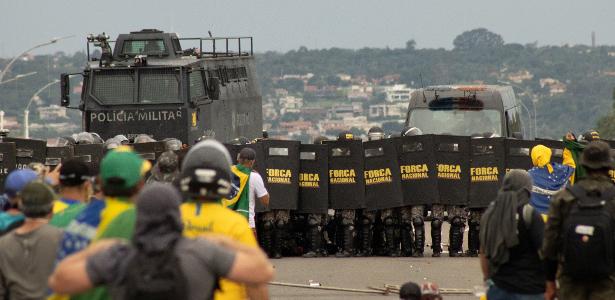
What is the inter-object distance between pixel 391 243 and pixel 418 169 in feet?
3.60

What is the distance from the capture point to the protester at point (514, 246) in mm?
11453

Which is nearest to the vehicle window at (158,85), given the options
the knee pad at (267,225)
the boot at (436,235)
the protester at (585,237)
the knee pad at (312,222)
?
the knee pad at (312,222)

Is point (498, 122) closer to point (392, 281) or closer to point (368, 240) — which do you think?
point (368, 240)

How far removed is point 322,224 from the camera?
23.8 m

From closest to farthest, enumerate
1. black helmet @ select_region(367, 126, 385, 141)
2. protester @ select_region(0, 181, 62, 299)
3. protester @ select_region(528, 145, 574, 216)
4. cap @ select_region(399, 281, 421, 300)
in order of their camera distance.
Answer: protester @ select_region(0, 181, 62, 299), cap @ select_region(399, 281, 421, 300), protester @ select_region(528, 145, 574, 216), black helmet @ select_region(367, 126, 385, 141)

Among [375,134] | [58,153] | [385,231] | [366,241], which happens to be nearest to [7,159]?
[58,153]

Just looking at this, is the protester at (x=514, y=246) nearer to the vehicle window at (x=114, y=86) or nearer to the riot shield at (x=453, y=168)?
the riot shield at (x=453, y=168)

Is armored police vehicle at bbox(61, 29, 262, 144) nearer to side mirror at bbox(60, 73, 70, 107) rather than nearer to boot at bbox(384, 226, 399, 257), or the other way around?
side mirror at bbox(60, 73, 70, 107)

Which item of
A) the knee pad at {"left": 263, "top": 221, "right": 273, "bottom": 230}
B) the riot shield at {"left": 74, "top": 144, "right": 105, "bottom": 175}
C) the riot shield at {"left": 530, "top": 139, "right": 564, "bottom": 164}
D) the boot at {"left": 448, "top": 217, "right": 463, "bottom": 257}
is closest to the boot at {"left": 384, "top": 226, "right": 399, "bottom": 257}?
the boot at {"left": 448, "top": 217, "right": 463, "bottom": 257}

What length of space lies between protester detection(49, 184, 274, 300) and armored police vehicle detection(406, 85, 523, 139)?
21.9m

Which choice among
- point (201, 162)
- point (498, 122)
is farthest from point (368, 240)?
point (201, 162)

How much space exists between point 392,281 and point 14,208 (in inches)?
347

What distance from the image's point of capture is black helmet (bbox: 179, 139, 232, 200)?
30.2 feet

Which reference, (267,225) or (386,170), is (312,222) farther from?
(386,170)
